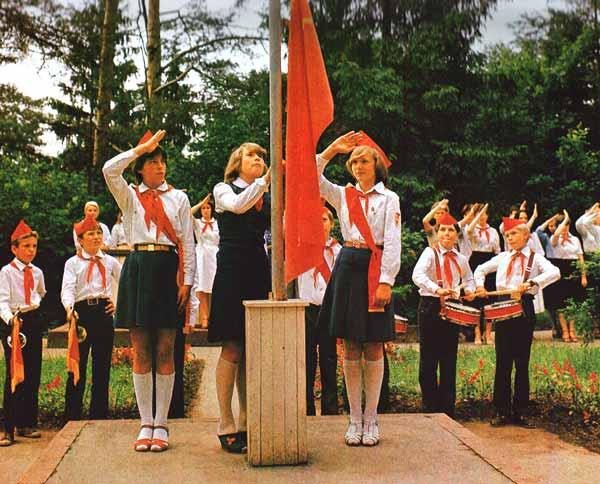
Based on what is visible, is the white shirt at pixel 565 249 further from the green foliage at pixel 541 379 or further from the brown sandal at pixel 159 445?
the brown sandal at pixel 159 445

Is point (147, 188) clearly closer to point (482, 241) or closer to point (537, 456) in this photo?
point (537, 456)

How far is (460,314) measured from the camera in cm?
770

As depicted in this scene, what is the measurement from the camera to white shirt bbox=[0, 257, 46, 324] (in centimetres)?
739

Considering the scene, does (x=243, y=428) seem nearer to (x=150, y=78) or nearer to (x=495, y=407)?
(x=495, y=407)

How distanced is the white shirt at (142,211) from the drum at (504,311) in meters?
3.04

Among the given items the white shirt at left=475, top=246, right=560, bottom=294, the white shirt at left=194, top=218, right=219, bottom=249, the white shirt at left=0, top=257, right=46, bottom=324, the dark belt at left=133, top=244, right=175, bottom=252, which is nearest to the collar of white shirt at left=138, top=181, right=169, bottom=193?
the dark belt at left=133, top=244, right=175, bottom=252

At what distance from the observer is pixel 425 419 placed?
266 inches

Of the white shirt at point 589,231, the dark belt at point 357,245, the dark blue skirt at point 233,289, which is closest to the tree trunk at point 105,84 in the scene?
the white shirt at point 589,231

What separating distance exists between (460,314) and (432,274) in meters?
0.51

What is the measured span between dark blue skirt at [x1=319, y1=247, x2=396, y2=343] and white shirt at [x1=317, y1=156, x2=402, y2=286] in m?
0.13

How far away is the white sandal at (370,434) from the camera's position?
5.87 metres

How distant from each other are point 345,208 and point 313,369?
2361 mm

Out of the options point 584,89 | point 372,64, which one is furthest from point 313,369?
point 584,89

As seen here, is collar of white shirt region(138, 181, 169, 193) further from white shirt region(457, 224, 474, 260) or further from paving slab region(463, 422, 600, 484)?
white shirt region(457, 224, 474, 260)
